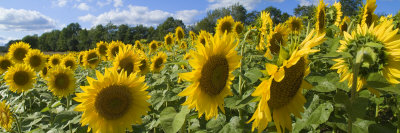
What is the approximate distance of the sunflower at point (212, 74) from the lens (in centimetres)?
134

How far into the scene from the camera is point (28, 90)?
394cm

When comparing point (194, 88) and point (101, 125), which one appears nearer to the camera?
point (194, 88)

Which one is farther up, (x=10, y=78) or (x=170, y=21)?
(x=170, y=21)

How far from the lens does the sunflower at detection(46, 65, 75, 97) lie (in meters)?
3.51

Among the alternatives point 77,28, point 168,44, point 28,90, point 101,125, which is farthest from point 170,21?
point 77,28

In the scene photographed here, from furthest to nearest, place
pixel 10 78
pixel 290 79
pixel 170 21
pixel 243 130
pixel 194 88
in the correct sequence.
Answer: pixel 170 21 → pixel 10 78 → pixel 243 130 → pixel 194 88 → pixel 290 79

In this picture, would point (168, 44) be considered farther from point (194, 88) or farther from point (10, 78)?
point (194, 88)

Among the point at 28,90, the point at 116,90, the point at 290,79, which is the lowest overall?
the point at 28,90

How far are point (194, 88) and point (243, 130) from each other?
0.45 m

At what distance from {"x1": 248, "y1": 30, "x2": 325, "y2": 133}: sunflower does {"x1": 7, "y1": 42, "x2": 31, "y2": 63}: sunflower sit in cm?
603

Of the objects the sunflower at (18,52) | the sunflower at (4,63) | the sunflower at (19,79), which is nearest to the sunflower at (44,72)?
the sunflower at (18,52)

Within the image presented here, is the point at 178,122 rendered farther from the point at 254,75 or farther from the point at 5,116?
the point at 5,116

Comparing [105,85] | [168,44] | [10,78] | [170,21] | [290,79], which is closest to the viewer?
[290,79]

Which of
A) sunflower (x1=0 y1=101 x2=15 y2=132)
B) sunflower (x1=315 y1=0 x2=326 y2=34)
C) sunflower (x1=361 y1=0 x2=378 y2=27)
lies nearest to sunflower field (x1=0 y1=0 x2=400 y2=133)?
sunflower (x1=0 y1=101 x2=15 y2=132)
